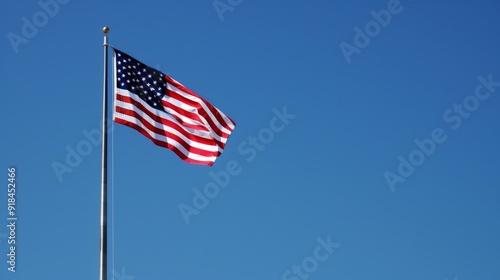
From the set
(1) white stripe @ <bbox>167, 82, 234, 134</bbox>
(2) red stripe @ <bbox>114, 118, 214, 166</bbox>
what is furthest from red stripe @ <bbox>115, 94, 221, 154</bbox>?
(1) white stripe @ <bbox>167, 82, 234, 134</bbox>

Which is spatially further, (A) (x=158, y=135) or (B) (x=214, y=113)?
(B) (x=214, y=113)

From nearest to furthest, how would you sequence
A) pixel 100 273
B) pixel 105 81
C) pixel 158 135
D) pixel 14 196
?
pixel 100 273 < pixel 105 81 < pixel 158 135 < pixel 14 196

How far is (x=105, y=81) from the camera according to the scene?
2558 cm

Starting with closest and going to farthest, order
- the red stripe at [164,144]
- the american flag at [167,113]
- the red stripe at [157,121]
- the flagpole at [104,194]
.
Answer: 1. the flagpole at [104,194]
2. the red stripe at [164,144]
3. the red stripe at [157,121]
4. the american flag at [167,113]

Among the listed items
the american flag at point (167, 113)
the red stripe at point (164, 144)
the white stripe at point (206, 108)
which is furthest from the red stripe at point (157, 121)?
the white stripe at point (206, 108)

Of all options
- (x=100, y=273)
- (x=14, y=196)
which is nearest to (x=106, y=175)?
(x=100, y=273)

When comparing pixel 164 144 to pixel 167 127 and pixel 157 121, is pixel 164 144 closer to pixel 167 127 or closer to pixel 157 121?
pixel 167 127

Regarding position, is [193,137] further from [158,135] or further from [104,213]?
[104,213]

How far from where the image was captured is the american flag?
26.6 metres

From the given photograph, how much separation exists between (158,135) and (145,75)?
1735mm

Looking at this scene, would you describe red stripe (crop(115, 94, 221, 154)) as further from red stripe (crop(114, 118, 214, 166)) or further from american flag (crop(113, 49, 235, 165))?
red stripe (crop(114, 118, 214, 166))

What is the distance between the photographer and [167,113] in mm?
27906

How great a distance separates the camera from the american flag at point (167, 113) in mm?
26578

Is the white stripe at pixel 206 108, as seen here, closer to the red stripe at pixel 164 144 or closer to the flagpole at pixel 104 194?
the red stripe at pixel 164 144
